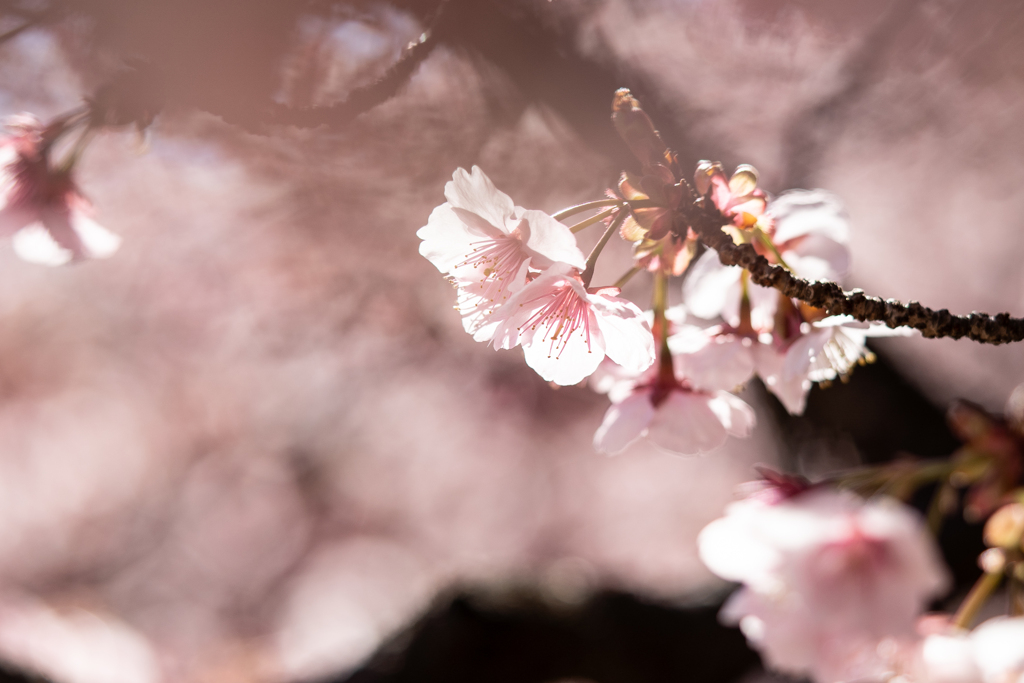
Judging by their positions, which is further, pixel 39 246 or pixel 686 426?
pixel 39 246

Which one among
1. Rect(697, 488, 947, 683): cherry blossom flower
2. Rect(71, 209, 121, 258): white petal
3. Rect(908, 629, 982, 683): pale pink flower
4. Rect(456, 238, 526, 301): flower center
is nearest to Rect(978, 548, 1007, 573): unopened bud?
Rect(908, 629, 982, 683): pale pink flower

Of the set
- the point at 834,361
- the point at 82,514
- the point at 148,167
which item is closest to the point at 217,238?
the point at 148,167

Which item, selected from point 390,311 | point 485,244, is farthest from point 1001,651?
point 390,311

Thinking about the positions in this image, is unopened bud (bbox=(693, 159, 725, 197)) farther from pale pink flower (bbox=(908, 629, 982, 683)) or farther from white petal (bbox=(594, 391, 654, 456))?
pale pink flower (bbox=(908, 629, 982, 683))

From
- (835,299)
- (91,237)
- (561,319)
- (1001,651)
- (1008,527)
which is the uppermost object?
(91,237)

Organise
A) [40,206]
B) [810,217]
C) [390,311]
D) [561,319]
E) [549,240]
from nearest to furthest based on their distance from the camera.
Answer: [549,240], [561,319], [810,217], [40,206], [390,311]

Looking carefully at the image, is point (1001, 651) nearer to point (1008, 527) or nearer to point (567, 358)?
point (1008, 527)

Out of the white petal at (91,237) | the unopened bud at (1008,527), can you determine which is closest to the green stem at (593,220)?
the unopened bud at (1008,527)
